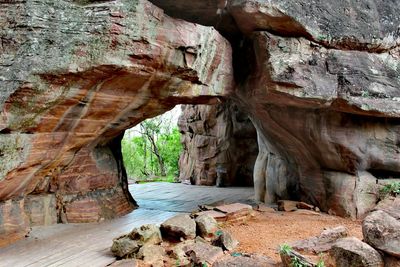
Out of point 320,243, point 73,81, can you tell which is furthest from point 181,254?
point 73,81

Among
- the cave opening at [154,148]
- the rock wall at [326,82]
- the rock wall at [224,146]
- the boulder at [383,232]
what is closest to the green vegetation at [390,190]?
the rock wall at [326,82]

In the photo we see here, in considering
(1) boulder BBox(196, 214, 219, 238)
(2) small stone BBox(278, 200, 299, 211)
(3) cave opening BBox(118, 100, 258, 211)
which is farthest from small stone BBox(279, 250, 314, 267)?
(3) cave opening BBox(118, 100, 258, 211)

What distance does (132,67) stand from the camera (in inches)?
205

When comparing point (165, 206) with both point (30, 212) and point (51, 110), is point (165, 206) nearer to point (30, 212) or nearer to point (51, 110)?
point (30, 212)

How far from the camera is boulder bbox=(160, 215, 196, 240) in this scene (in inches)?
223

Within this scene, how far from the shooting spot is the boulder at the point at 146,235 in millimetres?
5305

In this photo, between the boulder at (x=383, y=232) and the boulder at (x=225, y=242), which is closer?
the boulder at (x=383, y=232)

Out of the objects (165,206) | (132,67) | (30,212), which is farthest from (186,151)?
(132,67)

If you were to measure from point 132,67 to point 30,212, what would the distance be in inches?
134

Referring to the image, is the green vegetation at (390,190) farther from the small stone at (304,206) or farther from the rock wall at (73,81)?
the rock wall at (73,81)

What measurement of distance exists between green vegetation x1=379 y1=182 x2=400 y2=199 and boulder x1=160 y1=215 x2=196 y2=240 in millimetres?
3961

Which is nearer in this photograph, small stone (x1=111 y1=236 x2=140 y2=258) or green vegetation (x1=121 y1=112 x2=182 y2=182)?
small stone (x1=111 y1=236 x2=140 y2=258)

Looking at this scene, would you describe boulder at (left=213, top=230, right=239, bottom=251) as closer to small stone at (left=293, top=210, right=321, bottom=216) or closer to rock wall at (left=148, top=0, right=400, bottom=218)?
small stone at (left=293, top=210, right=321, bottom=216)

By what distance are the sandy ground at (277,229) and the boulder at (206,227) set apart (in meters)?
0.43
